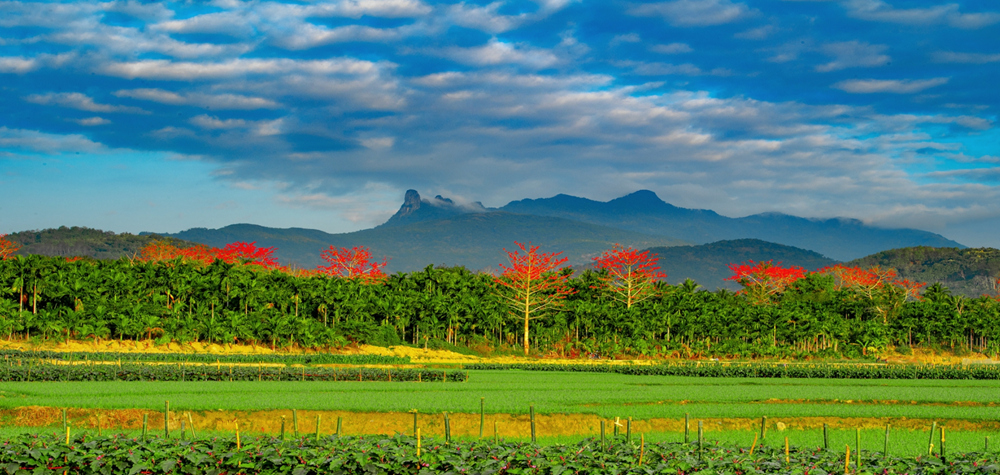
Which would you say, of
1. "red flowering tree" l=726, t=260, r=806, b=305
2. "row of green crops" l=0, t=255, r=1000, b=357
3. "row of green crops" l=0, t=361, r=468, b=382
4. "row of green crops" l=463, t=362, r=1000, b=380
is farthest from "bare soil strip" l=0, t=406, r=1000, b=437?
"red flowering tree" l=726, t=260, r=806, b=305

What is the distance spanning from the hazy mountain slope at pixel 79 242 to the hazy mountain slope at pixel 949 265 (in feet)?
408

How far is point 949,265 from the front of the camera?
426 feet

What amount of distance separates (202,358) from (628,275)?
2882 centimetres

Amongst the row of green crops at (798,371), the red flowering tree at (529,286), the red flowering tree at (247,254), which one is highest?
the red flowering tree at (247,254)

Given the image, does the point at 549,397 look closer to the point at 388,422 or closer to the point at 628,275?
the point at 388,422

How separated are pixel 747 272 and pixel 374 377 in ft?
145

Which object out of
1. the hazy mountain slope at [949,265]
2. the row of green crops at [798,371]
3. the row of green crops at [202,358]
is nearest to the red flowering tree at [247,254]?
the row of green crops at [202,358]

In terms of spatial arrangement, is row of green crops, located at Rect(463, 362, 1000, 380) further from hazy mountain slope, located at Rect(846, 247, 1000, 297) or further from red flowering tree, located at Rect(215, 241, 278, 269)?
hazy mountain slope, located at Rect(846, 247, 1000, 297)

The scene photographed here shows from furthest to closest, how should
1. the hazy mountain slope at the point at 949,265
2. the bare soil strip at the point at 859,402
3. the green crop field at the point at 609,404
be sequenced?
the hazy mountain slope at the point at 949,265 → the bare soil strip at the point at 859,402 → the green crop field at the point at 609,404

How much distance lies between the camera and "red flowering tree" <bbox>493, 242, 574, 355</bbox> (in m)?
44.2

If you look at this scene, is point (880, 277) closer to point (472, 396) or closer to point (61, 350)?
point (472, 396)

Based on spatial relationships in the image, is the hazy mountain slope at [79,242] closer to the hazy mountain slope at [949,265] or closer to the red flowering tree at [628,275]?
the red flowering tree at [628,275]

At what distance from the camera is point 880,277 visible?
62625 mm

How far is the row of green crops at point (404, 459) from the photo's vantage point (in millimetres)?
9188
